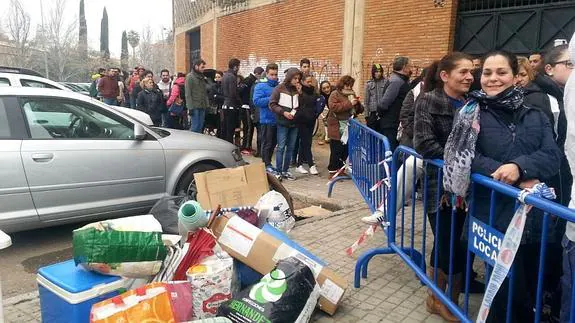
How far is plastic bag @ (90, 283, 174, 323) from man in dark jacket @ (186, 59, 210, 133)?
6.89 m

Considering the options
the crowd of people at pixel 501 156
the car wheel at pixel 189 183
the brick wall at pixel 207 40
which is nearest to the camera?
the crowd of people at pixel 501 156

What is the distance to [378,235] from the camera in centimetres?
484

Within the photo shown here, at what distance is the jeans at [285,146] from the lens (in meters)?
7.64

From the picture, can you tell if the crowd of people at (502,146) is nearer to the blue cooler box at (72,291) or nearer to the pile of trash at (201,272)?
the pile of trash at (201,272)

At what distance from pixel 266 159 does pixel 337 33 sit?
18.4ft

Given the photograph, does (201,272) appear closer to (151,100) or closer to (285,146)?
(285,146)

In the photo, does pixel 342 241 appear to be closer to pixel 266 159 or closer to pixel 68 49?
pixel 266 159

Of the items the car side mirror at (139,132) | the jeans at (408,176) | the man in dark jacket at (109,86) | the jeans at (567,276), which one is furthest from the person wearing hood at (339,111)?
the man in dark jacket at (109,86)

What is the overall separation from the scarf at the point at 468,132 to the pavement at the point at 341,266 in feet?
3.76

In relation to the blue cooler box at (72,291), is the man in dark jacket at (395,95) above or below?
above

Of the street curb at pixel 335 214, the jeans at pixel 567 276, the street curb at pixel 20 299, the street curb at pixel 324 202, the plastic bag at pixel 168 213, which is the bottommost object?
the street curb at pixel 20 299

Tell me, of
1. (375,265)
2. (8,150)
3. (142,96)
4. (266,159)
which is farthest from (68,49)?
(375,265)

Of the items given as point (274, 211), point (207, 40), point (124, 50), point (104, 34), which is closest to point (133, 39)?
point (124, 50)

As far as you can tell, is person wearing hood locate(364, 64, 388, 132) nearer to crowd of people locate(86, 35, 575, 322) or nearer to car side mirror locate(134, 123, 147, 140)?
crowd of people locate(86, 35, 575, 322)
